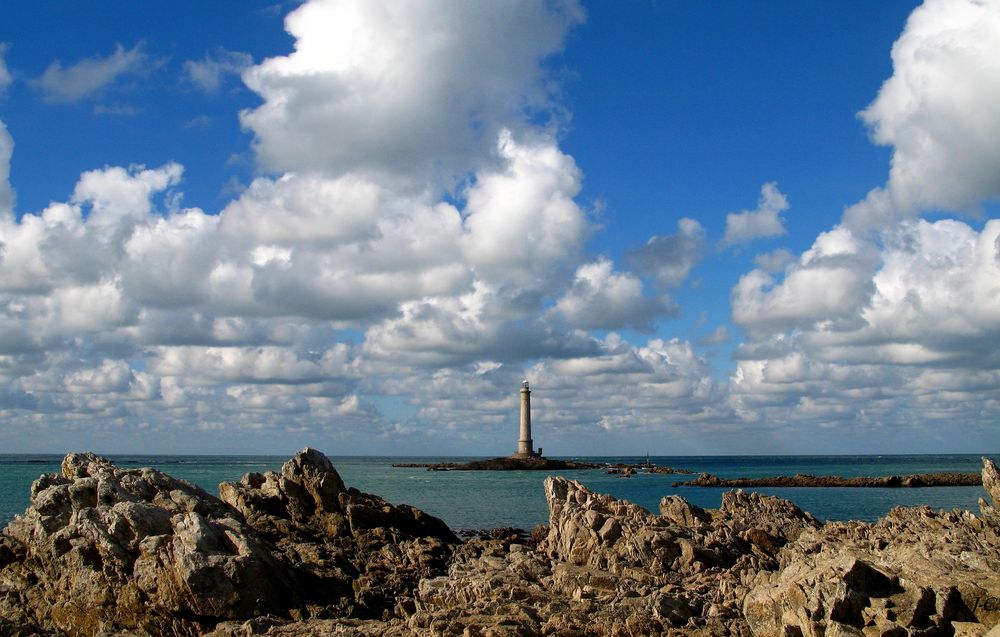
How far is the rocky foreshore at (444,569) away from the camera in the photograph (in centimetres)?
1709

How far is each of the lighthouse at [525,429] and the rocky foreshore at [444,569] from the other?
8984 cm

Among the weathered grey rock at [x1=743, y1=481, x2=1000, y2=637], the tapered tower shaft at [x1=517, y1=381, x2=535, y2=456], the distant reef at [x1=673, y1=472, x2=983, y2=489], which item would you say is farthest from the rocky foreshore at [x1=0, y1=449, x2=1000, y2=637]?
the tapered tower shaft at [x1=517, y1=381, x2=535, y2=456]

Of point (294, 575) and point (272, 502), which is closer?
point (294, 575)

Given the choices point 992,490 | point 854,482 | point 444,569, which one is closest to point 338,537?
point 444,569

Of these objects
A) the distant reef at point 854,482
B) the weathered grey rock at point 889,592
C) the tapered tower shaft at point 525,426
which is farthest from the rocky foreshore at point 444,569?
the tapered tower shaft at point 525,426

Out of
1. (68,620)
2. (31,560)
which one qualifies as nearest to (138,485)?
(31,560)

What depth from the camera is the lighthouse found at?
4906 inches

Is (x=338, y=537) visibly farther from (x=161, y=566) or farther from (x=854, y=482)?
(x=854, y=482)

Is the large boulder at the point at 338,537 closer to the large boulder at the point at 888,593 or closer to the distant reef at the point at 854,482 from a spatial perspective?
the large boulder at the point at 888,593

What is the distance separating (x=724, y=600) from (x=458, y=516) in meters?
34.1

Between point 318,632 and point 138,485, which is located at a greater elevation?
point 138,485

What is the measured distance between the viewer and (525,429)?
131125mm

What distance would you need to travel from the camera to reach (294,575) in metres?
24.4

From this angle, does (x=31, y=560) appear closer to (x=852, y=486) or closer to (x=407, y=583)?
(x=407, y=583)
